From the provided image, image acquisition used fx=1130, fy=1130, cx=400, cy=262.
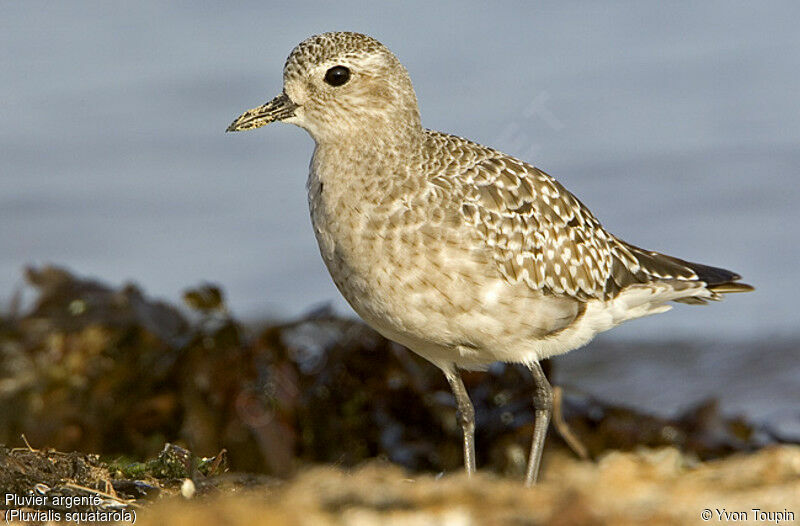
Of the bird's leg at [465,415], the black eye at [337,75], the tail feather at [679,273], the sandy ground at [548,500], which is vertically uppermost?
the black eye at [337,75]

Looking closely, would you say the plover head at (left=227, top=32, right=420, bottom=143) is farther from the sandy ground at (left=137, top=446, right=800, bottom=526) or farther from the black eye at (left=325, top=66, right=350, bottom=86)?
the sandy ground at (left=137, top=446, right=800, bottom=526)

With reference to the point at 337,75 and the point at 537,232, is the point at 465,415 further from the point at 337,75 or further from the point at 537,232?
the point at 337,75

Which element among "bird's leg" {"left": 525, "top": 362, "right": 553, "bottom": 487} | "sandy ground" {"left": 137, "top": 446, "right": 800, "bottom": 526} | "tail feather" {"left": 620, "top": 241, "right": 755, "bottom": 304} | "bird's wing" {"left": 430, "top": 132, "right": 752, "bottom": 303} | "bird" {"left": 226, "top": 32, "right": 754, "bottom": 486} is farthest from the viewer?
"tail feather" {"left": 620, "top": 241, "right": 755, "bottom": 304}

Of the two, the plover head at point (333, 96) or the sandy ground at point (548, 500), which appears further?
the plover head at point (333, 96)

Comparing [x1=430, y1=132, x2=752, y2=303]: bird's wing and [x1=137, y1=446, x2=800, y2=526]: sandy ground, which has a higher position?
[x1=430, y1=132, x2=752, y2=303]: bird's wing

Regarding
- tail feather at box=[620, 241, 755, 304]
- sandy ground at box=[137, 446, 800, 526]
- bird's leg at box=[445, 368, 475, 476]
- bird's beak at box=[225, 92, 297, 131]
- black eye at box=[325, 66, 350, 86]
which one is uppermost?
black eye at box=[325, 66, 350, 86]

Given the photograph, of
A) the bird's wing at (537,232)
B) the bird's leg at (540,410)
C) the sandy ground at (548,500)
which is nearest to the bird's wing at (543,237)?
the bird's wing at (537,232)

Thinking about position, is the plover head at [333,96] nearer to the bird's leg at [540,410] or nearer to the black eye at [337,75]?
the black eye at [337,75]

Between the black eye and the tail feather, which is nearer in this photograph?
the black eye

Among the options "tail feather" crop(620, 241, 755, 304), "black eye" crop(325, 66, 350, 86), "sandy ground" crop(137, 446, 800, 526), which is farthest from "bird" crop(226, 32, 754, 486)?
"sandy ground" crop(137, 446, 800, 526)

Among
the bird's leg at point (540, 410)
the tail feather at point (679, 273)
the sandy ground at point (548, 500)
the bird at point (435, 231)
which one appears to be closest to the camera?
the sandy ground at point (548, 500)
